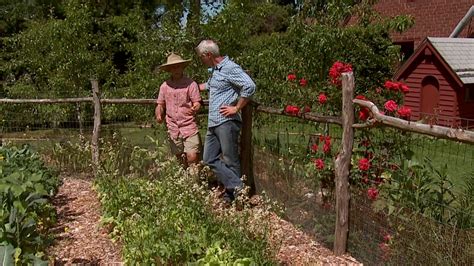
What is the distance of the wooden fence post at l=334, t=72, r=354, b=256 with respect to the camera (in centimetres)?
456

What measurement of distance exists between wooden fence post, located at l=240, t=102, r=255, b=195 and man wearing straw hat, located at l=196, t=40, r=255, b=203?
363 mm

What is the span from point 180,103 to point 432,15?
16019 millimetres

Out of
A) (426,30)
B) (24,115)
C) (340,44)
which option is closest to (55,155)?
(24,115)

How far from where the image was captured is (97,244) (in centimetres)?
514

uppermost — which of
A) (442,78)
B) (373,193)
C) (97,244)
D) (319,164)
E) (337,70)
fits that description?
(337,70)

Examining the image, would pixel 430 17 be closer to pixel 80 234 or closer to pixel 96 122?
pixel 96 122

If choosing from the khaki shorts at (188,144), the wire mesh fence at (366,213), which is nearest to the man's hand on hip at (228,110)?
the wire mesh fence at (366,213)

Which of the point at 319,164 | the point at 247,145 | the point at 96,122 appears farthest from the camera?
the point at 96,122

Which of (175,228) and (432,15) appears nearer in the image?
(175,228)

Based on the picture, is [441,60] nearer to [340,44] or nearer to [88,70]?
[340,44]

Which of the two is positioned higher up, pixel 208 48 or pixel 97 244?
pixel 208 48

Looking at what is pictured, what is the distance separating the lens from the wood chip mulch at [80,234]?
4797 millimetres

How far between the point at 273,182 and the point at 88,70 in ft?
21.0

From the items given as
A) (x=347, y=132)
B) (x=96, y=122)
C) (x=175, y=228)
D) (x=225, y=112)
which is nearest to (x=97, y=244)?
(x=175, y=228)
